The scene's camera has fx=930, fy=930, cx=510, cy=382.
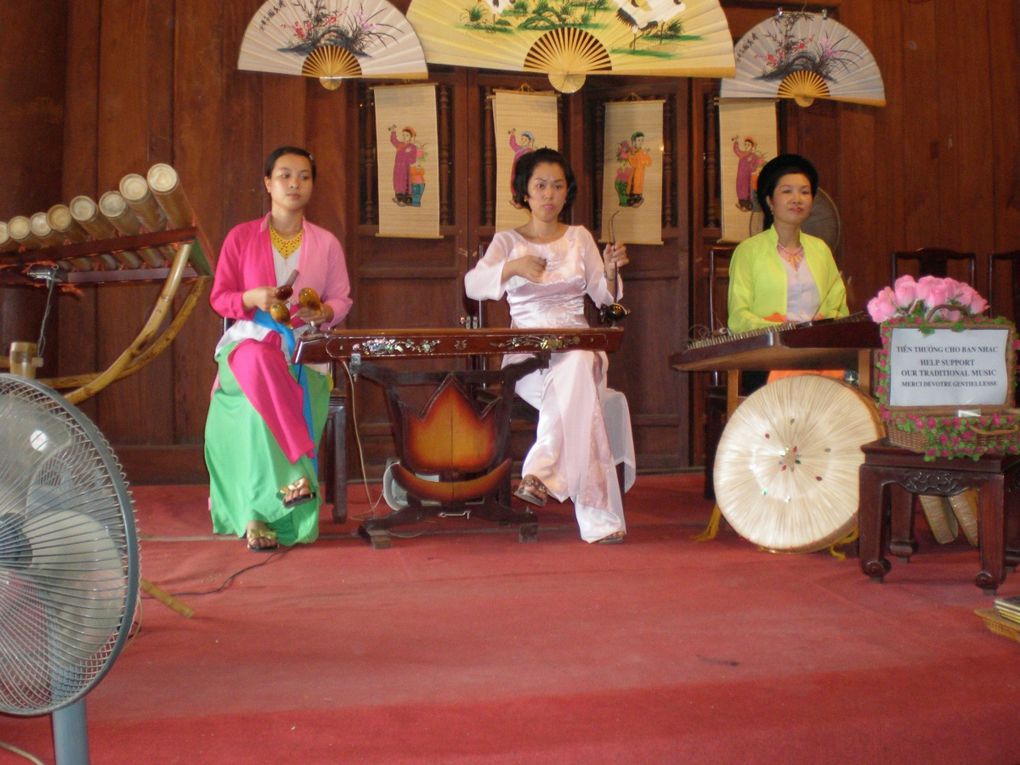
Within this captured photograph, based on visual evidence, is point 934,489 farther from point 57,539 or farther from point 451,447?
point 57,539

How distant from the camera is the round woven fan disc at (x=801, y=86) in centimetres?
528

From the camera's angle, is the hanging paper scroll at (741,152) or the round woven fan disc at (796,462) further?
the hanging paper scroll at (741,152)

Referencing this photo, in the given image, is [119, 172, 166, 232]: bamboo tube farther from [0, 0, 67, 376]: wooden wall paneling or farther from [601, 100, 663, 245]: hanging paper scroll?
[601, 100, 663, 245]: hanging paper scroll

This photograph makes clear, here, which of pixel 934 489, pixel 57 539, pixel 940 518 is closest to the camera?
pixel 57 539

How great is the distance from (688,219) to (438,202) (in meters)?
1.41

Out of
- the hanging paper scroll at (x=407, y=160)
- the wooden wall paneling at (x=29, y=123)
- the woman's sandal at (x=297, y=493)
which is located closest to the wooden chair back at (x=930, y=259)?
the hanging paper scroll at (x=407, y=160)

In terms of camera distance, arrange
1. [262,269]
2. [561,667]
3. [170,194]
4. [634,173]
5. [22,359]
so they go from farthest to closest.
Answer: [634,173] → [262,269] → [170,194] → [561,667] → [22,359]

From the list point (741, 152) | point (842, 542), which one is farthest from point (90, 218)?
point (741, 152)

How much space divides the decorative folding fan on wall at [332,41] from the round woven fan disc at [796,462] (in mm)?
2811

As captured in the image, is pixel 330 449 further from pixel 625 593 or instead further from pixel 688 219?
pixel 688 219

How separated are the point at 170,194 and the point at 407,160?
256 centimetres

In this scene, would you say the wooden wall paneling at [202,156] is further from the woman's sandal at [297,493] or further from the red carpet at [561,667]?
the red carpet at [561,667]

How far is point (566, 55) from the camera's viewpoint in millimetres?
4965

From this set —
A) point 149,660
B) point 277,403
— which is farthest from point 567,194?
point 149,660
